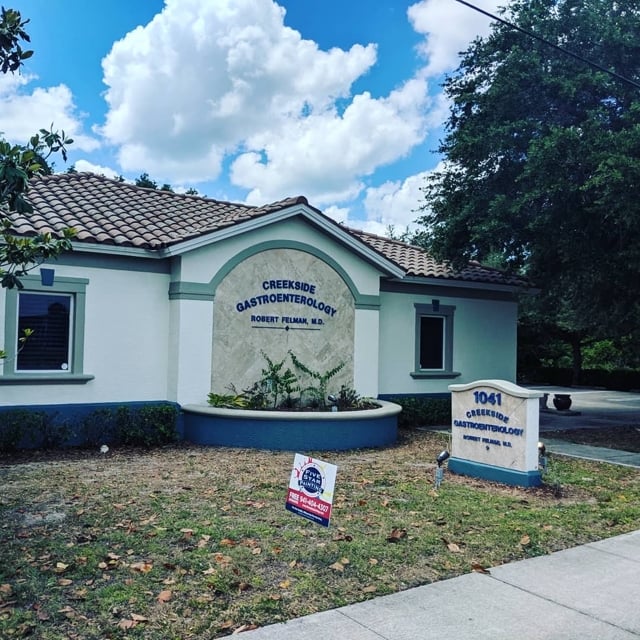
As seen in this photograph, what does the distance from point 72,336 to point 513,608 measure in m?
9.24

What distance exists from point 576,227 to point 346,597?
11.2m

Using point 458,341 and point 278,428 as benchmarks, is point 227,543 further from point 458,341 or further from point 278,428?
point 458,341

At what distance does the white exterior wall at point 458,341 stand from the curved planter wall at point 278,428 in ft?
12.3

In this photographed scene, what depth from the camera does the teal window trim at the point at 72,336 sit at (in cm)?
1094

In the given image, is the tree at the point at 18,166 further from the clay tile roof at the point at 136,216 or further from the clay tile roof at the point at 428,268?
the clay tile roof at the point at 428,268

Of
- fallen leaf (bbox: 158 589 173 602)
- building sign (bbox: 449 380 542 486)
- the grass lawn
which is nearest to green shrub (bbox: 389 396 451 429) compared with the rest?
the grass lawn

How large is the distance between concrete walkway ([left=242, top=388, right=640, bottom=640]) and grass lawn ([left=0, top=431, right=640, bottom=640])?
7.7 inches

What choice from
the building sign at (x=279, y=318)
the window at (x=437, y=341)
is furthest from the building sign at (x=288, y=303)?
the window at (x=437, y=341)

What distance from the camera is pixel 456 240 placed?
15.8 meters

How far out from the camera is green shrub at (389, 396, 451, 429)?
1549 centimetres

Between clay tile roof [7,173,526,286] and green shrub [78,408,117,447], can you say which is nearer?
green shrub [78,408,117,447]

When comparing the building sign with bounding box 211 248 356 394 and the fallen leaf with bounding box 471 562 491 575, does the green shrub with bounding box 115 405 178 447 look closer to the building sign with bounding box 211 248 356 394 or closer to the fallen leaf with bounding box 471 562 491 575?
the building sign with bounding box 211 248 356 394

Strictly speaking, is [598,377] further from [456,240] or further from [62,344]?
[62,344]

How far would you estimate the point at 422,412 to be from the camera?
15.8m
